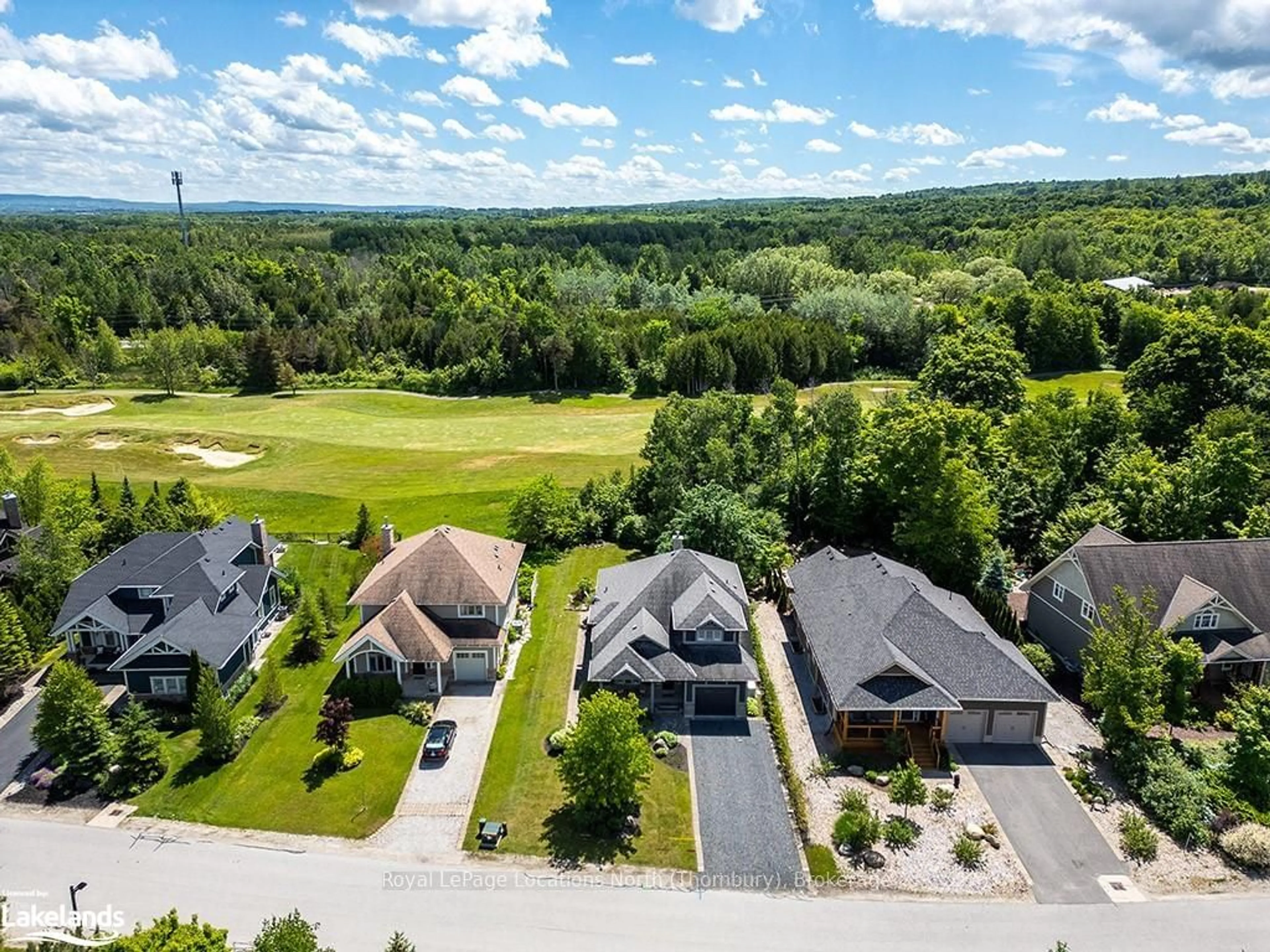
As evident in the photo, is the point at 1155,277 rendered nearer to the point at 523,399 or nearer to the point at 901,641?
the point at 523,399

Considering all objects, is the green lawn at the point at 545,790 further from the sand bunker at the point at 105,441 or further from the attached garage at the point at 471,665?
the sand bunker at the point at 105,441

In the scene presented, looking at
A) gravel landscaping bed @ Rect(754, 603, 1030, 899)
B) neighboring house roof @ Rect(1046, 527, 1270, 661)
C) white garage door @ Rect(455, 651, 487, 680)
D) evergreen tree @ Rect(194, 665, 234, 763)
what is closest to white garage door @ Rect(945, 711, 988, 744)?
gravel landscaping bed @ Rect(754, 603, 1030, 899)

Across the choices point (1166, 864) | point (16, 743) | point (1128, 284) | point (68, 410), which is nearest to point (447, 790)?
point (16, 743)

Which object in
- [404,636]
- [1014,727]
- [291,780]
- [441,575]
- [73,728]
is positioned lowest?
[291,780]

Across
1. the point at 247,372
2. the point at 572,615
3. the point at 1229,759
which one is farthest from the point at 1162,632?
the point at 247,372

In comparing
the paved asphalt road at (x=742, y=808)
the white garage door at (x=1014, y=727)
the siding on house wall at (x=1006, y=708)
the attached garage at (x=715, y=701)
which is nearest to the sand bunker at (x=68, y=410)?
the attached garage at (x=715, y=701)

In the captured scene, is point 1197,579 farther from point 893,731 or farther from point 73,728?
point 73,728
